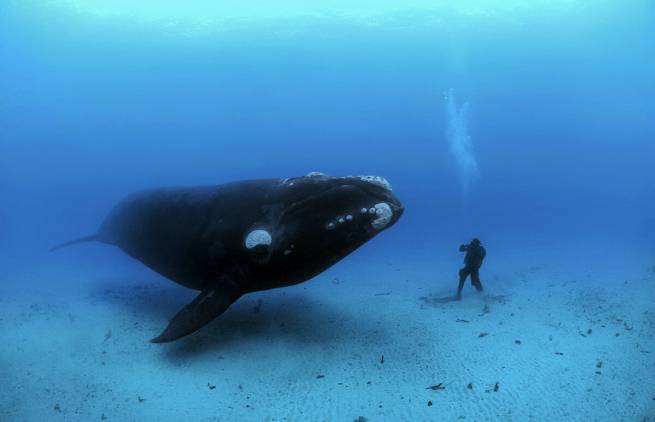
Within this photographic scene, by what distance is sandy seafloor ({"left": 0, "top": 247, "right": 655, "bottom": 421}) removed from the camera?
18.1 ft

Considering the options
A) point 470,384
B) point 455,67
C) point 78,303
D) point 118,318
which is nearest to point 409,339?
point 470,384

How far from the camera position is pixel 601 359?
6.63m

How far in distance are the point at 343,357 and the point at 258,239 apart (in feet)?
8.39

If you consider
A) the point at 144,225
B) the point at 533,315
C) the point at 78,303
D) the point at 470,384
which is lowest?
the point at 78,303

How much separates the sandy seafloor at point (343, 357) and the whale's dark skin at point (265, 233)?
3.41 ft

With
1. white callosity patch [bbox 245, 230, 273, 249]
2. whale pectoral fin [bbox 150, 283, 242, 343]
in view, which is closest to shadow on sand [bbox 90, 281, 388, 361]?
whale pectoral fin [bbox 150, 283, 242, 343]

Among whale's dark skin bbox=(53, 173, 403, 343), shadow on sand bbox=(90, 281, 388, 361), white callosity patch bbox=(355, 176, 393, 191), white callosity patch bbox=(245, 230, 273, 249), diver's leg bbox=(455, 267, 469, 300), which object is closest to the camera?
whale's dark skin bbox=(53, 173, 403, 343)

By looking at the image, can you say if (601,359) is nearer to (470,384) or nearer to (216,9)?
(470,384)

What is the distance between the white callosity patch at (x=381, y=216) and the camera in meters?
6.64

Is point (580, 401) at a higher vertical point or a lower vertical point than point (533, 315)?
higher

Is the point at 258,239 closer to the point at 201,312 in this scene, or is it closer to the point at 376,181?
the point at 201,312

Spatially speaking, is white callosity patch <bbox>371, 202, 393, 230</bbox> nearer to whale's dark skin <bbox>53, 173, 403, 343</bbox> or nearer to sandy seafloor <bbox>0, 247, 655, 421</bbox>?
whale's dark skin <bbox>53, 173, 403, 343</bbox>

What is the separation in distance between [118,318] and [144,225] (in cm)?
220

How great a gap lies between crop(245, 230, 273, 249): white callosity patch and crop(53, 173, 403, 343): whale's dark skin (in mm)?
17
